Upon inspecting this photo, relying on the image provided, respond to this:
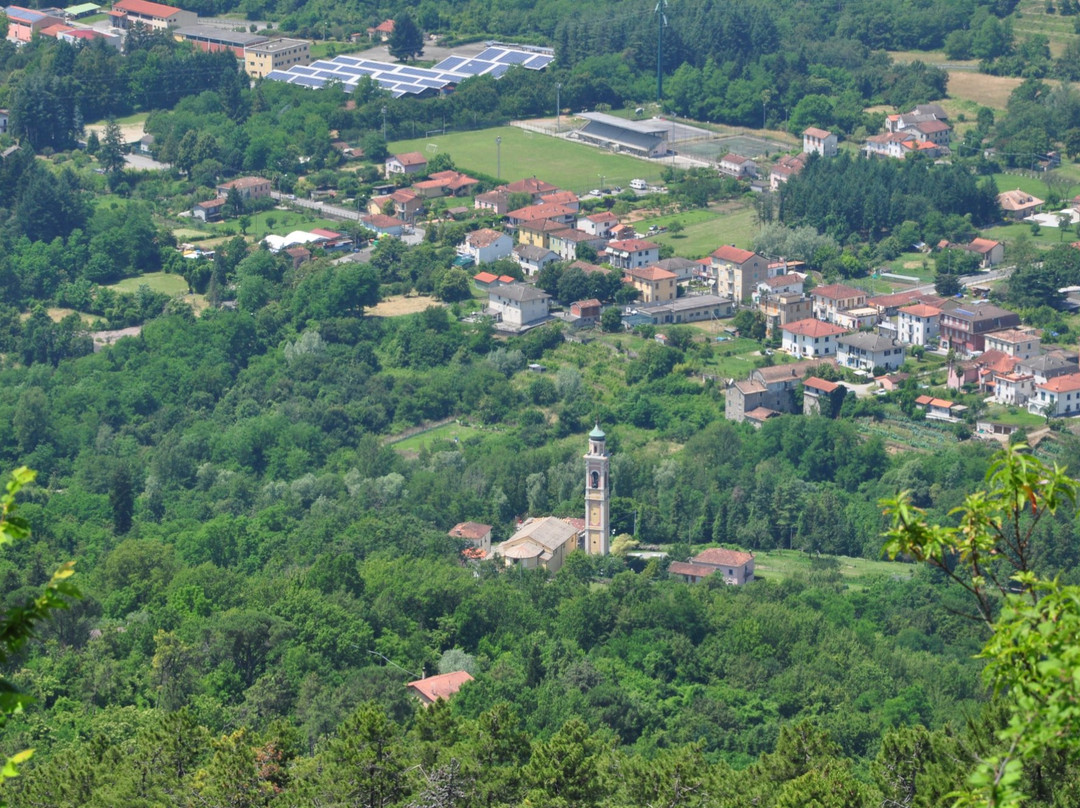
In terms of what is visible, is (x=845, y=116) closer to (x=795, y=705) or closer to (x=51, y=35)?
(x=51, y=35)

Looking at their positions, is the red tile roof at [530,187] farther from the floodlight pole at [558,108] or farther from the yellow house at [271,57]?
the yellow house at [271,57]

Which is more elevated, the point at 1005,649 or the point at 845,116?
the point at 1005,649

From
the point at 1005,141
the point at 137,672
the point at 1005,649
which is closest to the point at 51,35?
the point at 1005,141

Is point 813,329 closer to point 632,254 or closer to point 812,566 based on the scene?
point 632,254

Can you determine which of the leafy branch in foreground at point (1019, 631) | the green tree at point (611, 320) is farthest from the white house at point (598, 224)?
→ the leafy branch in foreground at point (1019, 631)

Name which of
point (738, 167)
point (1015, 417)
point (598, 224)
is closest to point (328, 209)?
point (598, 224)
